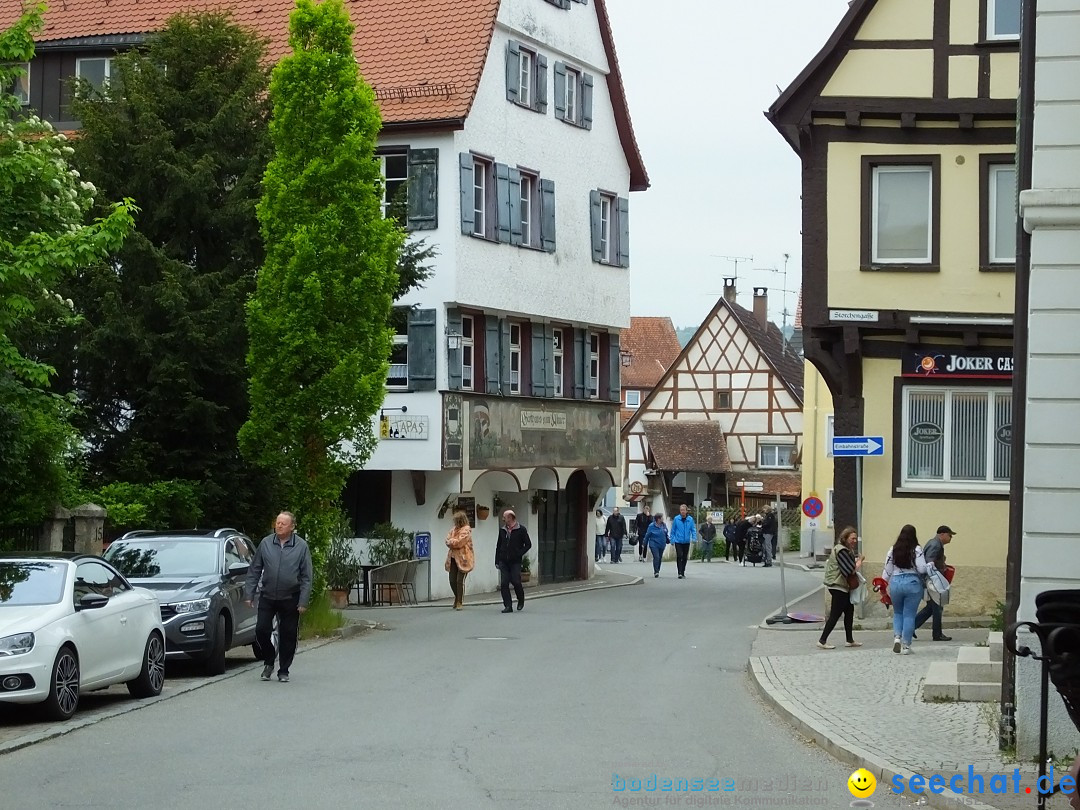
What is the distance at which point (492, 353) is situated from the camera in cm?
3709

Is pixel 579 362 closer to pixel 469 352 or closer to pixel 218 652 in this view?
pixel 469 352

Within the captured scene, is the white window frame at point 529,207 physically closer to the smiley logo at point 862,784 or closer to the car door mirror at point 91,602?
the car door mirror at point 91,602

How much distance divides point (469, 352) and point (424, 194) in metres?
3.52

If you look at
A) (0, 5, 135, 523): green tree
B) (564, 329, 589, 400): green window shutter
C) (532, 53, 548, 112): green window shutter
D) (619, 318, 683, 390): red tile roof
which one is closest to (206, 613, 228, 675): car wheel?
(0, 5, 135, 523): green tree

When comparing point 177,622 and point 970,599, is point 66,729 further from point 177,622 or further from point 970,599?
point 970,599

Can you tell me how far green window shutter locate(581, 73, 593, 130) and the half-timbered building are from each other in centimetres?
3117

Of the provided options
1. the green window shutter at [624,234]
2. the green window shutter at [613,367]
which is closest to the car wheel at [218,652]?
the green window shutter at [613,367]

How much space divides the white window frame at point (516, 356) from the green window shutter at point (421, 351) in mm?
3213

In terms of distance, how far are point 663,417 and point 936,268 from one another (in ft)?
158

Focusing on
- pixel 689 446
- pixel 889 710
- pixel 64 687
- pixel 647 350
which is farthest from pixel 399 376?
pixel 647 350

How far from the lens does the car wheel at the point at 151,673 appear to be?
649 inches

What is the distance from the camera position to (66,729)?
1387cm

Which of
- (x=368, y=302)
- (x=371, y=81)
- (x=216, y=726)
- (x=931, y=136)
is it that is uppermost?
(x=371, y=81)

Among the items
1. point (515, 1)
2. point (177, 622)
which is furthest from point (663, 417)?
point (177, 622)
